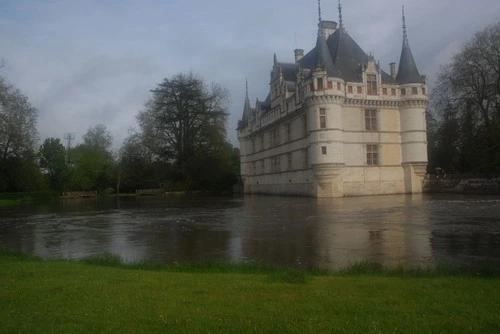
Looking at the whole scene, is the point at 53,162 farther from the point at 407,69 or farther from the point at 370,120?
the point at 407,69

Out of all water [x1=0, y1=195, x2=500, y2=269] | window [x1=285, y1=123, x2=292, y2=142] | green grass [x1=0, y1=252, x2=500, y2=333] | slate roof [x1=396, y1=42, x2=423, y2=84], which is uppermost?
slate roof [x1=396, y1=42, x2=423, y2=84]

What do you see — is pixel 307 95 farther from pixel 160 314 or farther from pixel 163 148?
pixel 160 314

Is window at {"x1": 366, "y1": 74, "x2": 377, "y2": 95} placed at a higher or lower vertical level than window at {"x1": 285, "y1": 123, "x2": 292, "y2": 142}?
higher

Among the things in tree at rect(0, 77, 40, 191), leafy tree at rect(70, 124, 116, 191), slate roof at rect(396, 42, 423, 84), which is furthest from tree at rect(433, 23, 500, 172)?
leafy tree at rect(70, 124, 116, 191)

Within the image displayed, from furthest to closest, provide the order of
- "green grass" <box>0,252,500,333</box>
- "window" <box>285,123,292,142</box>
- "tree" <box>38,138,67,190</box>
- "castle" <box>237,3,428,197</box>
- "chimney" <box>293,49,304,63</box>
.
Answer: "tree" <box>38,138,67,190</box> → "chimney" <box>293,49,304,63</box> → "window" <box>285,123,292,142</box> → "castle" <box>237,3,428,197</box> → "green grass" <box>0,252,500,333</box>

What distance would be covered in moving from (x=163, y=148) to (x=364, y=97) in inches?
1292

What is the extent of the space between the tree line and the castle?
19019 mm

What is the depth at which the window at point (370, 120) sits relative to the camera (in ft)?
143

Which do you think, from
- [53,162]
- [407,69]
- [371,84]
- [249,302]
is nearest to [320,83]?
[371,84]

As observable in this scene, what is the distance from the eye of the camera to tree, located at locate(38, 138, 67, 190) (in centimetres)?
8293

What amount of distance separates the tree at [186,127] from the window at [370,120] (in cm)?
2596

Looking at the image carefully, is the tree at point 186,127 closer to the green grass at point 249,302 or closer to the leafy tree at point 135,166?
the leafy tree at point 135,166

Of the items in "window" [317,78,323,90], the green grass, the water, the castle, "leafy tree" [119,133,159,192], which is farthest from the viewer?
"leafy tree" [119,133,159,192]

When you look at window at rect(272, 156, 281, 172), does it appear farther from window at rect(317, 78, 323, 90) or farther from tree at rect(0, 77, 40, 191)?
tree at rect(0, 77, 40, 191)
